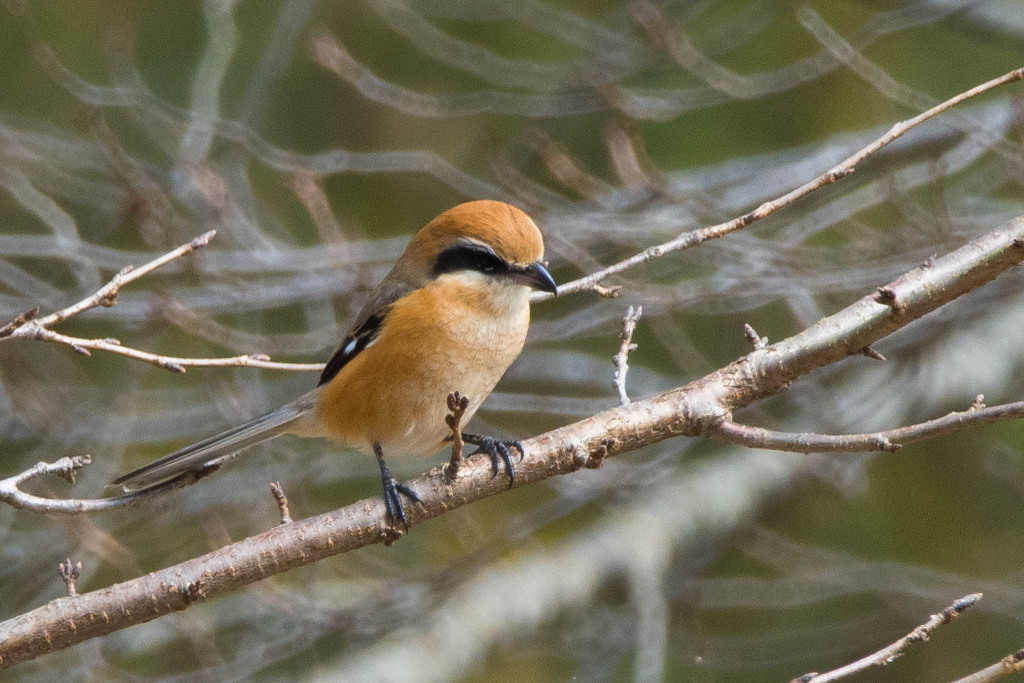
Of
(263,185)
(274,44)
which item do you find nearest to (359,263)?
(274,44)

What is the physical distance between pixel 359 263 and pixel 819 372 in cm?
225

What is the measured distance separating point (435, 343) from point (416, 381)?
13 centimetres

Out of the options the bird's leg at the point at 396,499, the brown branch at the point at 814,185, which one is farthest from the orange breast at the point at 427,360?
the bird's leg at the point at 396,499

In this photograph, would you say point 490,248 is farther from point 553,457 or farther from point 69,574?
point 69,574

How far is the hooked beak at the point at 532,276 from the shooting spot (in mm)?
3143

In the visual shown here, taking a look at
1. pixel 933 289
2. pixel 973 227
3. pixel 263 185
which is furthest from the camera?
pixel 263 185

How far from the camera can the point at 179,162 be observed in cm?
508

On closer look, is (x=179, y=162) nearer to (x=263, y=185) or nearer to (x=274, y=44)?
(x=274, y=44)

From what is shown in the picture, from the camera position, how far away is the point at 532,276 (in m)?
3.18

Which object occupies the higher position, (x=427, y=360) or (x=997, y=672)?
(x=427, y=360)

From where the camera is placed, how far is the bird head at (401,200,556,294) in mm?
3178

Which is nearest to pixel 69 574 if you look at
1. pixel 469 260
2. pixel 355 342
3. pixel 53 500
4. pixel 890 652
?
pixel 53 500

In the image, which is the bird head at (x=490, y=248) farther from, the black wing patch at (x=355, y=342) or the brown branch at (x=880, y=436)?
the brown branch at (x=880, y=436)

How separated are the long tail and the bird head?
2.18 ft
